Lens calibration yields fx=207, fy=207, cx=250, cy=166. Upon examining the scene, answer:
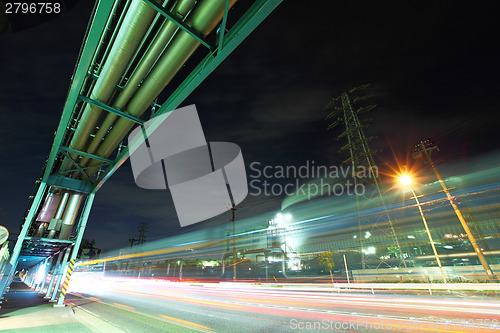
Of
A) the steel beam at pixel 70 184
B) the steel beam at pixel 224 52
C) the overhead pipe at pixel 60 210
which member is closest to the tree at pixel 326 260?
the steel beam at pixel 70 184

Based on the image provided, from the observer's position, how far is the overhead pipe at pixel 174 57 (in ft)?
14.2

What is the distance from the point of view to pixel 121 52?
5000 mm

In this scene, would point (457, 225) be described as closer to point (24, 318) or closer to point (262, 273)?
point (262, 273)

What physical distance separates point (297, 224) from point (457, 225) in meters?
29.6

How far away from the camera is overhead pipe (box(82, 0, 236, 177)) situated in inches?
170

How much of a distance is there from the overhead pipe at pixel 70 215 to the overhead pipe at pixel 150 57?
7613 millimetres

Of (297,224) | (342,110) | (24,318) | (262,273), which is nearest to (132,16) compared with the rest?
(24,318)

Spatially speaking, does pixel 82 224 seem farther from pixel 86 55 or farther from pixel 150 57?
pixel 150 57

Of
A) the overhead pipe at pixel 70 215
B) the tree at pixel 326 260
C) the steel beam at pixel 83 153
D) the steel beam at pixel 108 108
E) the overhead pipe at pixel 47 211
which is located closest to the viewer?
the steel beam at pixel 108 108

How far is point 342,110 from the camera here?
2680cm

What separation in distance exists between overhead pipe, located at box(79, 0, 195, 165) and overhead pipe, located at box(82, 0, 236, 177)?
12cm

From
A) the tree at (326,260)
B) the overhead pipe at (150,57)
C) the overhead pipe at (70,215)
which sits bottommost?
the tree at (326,260)

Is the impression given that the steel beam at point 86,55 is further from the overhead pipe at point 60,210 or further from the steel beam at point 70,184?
the overhead pipe at point 60,210

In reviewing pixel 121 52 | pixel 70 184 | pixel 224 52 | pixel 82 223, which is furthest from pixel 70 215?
pixel 224 52
